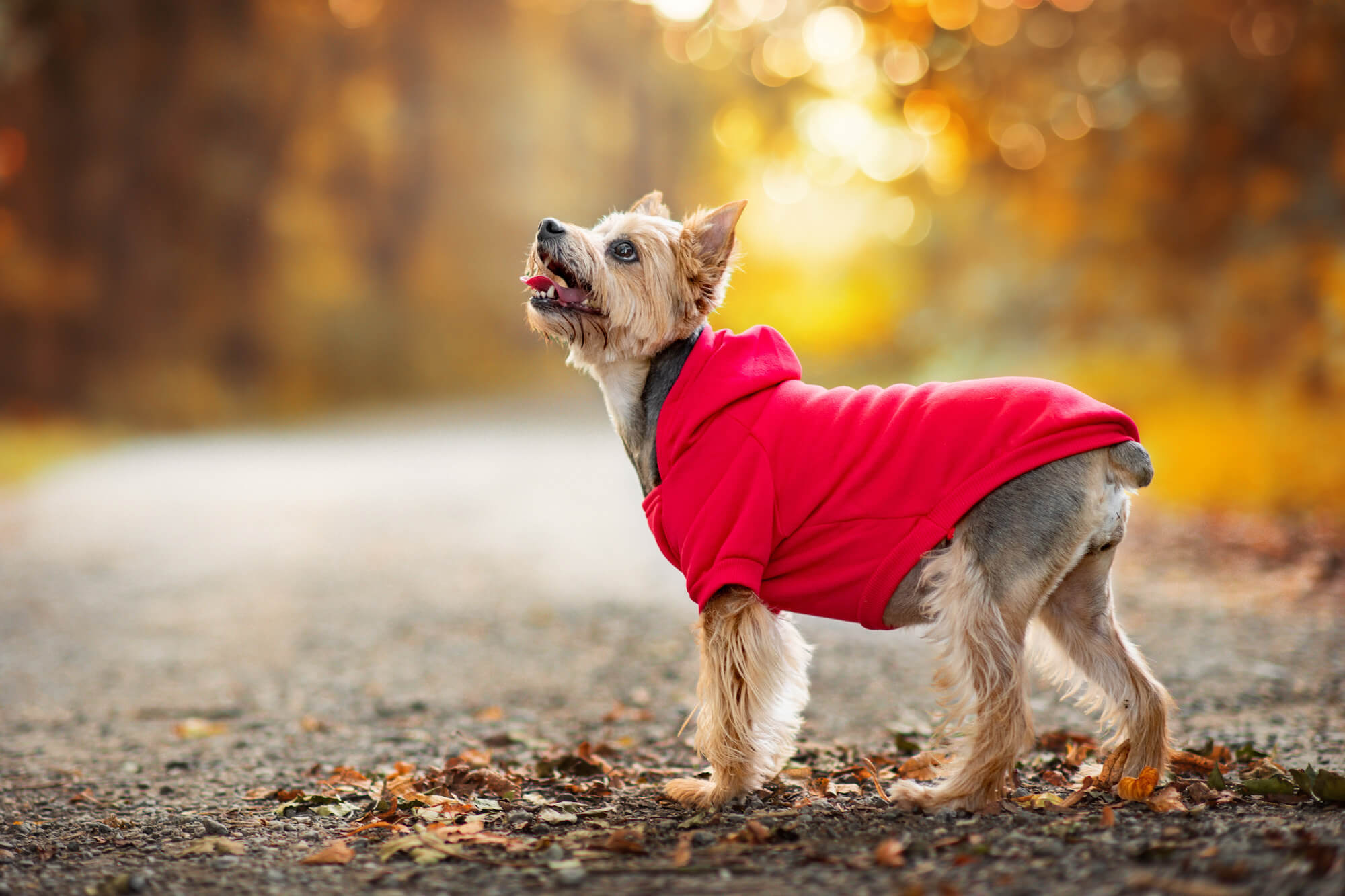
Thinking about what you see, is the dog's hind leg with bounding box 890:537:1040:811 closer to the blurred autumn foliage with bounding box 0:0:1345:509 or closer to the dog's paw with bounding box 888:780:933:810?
the dog's paw with bounding box 888:780:933:810

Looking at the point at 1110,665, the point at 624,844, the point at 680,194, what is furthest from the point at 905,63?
the point at 624,844

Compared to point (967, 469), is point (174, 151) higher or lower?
higher

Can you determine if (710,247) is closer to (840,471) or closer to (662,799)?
(840,471)

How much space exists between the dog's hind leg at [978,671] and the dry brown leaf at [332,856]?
78.1 inches

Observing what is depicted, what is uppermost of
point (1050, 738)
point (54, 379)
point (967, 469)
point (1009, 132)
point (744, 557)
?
point (1009, 132)

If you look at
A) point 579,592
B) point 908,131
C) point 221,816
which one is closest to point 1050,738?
point 221,816

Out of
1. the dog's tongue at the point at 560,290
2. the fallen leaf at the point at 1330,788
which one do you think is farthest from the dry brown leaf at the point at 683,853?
the fallen leaf at the point at 1330,788

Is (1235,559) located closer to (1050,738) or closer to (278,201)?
(1050,738)

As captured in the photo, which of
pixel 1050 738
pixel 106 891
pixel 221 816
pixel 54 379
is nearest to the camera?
pixel 106 891

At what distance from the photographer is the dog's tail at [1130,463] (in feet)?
12.4

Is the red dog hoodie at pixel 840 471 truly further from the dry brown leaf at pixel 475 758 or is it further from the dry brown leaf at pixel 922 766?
the dry brown leaf at pixel 475 758

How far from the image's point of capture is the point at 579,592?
9125mm

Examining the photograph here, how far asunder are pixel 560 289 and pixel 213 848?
2424mm

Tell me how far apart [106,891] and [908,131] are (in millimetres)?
17029
